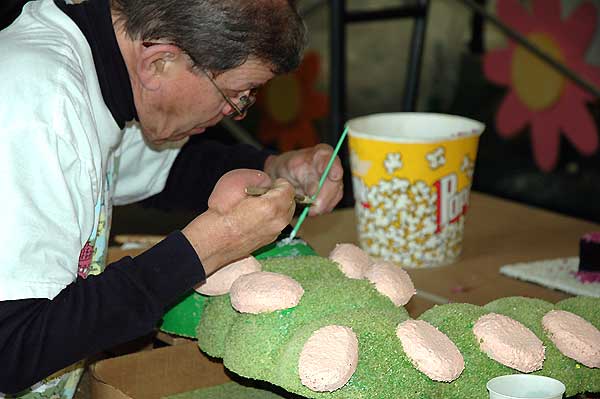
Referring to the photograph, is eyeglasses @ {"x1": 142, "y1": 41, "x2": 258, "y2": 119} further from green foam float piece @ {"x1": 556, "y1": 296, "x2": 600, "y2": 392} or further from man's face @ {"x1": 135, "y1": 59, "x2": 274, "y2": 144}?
green foam float piece @ {"x1": 556, "y1": 296, "x2": 600, "y2": 392}

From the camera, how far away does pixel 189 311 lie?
1.02 meters

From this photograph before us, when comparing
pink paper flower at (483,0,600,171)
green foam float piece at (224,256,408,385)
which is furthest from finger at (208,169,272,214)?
pink paper flower at (483,0,600,171)

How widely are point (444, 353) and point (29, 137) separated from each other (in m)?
0.42

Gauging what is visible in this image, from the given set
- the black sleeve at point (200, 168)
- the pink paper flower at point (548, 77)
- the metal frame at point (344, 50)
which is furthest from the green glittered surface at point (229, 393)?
the pink paper flower at point (548, 77)

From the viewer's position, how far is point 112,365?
94cm

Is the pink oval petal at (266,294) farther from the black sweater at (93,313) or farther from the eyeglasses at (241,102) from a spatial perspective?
the eyeglasses at (241,102)

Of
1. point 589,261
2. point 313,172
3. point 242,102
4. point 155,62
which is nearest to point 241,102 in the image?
point 242,102

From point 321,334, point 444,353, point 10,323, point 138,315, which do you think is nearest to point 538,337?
point 444,353

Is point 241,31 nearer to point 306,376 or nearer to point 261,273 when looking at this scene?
point 261,273

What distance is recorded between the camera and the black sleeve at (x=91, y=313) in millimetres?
813

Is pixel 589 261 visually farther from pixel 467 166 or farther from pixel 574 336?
pixel 574 336

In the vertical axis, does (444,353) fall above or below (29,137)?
below

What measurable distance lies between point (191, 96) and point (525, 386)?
447 millimetres

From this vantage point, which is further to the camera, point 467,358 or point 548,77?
point 548,77
